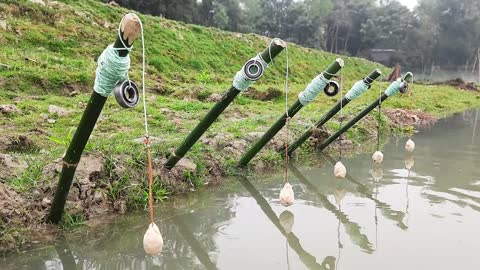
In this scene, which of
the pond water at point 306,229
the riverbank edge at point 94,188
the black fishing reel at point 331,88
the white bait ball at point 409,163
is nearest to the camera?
the pond water at point 306,229

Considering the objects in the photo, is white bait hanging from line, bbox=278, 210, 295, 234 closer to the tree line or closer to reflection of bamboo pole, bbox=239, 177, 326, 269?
reflection of bamboo pole, bbox=239, 177, 326, 269

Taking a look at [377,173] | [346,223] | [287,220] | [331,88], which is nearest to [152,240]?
[287,220]

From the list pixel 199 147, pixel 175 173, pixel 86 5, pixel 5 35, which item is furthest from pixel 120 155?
pixel 86 5

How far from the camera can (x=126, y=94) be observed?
3291 mm

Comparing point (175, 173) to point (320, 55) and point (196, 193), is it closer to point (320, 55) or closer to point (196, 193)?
point (196, 193)

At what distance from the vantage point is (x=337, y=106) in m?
7.32

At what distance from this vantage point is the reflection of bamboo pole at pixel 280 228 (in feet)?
13.6

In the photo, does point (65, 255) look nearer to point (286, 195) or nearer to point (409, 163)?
point (286, 195)

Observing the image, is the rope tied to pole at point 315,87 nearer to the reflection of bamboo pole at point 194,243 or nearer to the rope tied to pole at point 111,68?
the reflection of bamboo pole at point 194,243

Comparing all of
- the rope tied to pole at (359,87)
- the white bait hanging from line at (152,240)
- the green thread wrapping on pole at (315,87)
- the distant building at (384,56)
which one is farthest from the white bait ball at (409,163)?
the distant building at (384,56)

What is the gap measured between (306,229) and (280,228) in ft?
0.92

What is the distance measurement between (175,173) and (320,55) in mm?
25620

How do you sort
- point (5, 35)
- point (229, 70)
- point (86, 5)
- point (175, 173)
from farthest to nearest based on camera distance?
point (229, 70), point (86, 5), point (5, 35), point (175, 173)

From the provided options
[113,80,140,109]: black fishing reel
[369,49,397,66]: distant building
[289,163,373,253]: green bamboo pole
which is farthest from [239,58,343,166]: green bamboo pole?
[369,49,397,66]: distant building
